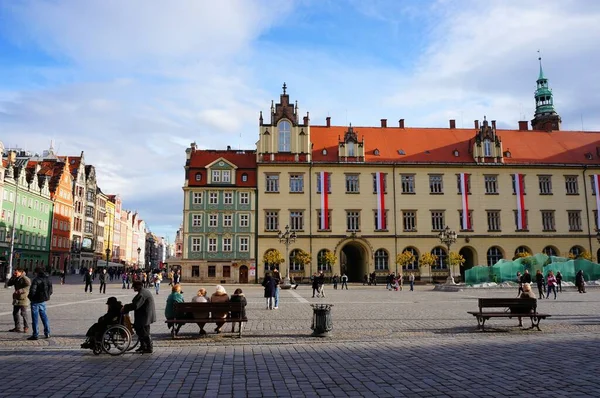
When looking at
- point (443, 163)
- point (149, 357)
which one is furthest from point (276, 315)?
point (443, 163)

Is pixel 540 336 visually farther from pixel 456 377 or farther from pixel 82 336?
pixel 82 336

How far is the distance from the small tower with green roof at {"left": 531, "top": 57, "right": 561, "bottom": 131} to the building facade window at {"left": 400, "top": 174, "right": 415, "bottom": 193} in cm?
2605

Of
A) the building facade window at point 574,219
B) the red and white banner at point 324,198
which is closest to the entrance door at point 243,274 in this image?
the red and white banner at point 324,198

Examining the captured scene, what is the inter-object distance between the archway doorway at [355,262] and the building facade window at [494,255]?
14.2 metres

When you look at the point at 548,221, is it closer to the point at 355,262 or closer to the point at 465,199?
the point at 465,199

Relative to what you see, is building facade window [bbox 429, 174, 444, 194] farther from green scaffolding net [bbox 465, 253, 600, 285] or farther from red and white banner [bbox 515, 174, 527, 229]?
green scaffolding net [bbox 465, 253, 600, 285]

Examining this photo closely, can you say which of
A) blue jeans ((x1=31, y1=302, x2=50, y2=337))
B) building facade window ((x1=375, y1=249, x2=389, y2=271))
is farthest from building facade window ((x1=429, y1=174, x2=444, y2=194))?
blue jeans ((x1=31, y1=302, x2=50, y2=337))

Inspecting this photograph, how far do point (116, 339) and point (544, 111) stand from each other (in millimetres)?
72664

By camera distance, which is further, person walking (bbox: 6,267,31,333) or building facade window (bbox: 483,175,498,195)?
building facade window (bbox: 483,175,498,195)

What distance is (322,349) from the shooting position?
452 inches

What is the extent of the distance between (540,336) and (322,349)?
6406mm

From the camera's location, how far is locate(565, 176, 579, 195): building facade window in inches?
2282

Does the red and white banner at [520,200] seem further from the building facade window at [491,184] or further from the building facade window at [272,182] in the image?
the building facade window at [272,182]

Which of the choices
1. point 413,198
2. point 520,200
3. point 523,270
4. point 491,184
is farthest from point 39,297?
point 520,200
